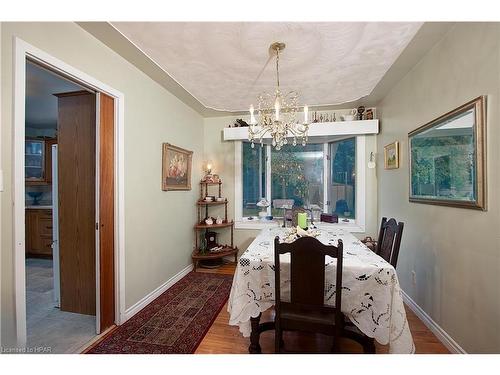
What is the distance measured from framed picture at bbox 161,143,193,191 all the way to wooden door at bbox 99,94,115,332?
0.71m

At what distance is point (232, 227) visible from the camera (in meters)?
3.67

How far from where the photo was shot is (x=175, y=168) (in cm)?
289

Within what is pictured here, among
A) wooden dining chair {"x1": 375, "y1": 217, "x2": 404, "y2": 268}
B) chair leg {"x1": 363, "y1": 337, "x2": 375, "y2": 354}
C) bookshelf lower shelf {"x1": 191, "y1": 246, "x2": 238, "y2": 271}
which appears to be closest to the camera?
chair leg {"x1": 363, "y1": 337, "x2": 375, "y2": 354}

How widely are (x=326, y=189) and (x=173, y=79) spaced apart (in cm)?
277

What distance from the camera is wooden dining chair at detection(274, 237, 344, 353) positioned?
1.32 metres

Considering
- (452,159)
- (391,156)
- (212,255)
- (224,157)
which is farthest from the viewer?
(224,157)

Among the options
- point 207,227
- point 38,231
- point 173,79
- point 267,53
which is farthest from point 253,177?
point 38,231

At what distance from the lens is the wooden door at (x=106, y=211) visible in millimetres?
1878

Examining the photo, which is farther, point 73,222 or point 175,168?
point 175,168

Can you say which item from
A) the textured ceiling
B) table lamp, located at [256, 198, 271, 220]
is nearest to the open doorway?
the textured ceiling

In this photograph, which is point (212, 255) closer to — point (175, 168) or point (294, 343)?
point (175, 168)

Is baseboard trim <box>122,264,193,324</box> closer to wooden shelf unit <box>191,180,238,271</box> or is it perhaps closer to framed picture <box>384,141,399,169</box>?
wooden shelf unit <box>191,180,238,271</box>
